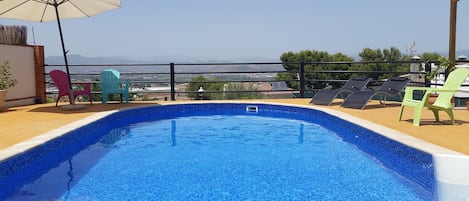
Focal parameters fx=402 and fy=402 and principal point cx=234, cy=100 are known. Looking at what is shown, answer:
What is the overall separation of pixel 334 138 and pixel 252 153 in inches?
60.7

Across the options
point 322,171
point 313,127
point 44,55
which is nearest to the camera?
point 322,171

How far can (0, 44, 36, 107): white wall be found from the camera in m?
7.97

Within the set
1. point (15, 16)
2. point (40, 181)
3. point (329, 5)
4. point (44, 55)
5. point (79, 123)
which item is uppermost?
point (329, 5)

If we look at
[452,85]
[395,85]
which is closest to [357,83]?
[395,85]

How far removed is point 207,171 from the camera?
4070mm

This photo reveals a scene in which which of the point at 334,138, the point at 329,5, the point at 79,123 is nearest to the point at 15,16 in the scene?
the point at 79,123

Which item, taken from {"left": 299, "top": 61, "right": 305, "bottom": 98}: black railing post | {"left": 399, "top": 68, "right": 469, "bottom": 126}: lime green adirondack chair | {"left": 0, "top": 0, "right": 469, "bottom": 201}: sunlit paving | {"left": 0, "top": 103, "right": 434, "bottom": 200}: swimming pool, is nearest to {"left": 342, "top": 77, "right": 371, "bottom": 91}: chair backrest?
{"left": 0, "top": 0, "right": 469, "bottom": 201}: sunlit paving

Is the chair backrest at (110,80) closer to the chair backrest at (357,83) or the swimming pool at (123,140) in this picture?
the swimming pool at (123,140)

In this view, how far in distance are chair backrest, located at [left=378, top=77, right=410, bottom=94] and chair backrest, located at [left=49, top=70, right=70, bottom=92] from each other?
19.1 feet

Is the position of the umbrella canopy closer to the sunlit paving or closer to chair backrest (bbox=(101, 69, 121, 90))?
the sunlit paving

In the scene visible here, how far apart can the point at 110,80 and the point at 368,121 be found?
207 inches

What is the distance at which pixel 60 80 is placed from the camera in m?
7.60

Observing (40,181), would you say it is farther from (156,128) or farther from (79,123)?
(156,128)

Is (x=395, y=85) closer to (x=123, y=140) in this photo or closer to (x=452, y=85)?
(x=452, y=85)
